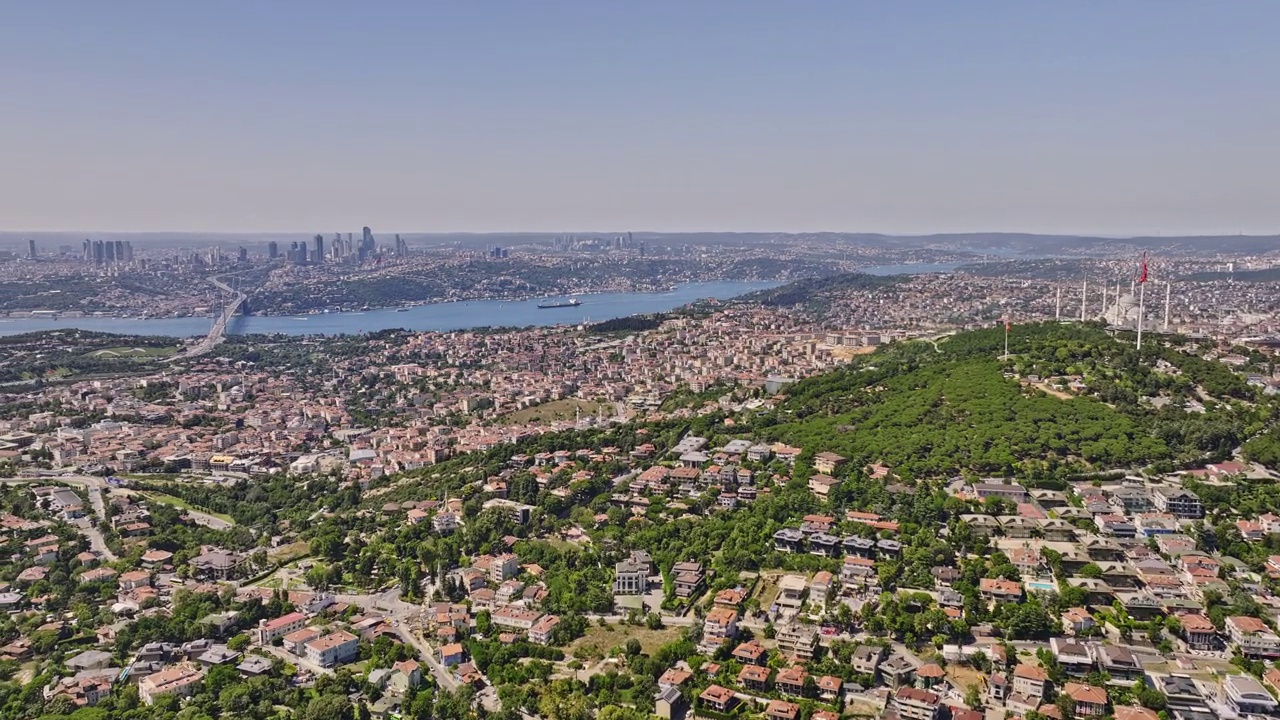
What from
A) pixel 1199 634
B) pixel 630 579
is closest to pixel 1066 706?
pixel 1199 634

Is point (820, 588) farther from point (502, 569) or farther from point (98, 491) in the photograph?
point (98, 491)

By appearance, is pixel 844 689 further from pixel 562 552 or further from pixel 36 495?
pixel 36 495

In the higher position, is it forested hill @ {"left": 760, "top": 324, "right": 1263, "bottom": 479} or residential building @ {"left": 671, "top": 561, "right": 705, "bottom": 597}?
forested hill @ {"left": 760, "top": 324, "right": 1263, "bottom": 479}

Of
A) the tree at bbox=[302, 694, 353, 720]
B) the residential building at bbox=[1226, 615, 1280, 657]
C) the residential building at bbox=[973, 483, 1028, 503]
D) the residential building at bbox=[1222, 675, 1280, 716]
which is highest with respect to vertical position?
the residential building at bbox=[973, 483, 1028, 503]

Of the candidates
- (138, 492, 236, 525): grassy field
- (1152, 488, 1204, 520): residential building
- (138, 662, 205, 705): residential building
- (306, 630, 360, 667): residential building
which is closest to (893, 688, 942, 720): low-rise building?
(306, 630, 360, 667): residential building

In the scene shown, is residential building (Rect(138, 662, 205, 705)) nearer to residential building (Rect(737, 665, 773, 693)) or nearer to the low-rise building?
residential building (Rect(737, 665, 773, 693))

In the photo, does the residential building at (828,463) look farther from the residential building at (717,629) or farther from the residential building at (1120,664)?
the residential building at (1120,664)

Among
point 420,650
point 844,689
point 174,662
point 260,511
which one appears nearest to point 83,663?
point 174,662

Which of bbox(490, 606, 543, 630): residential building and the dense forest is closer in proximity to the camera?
bbox(490, 606, 543, 630): residential building
